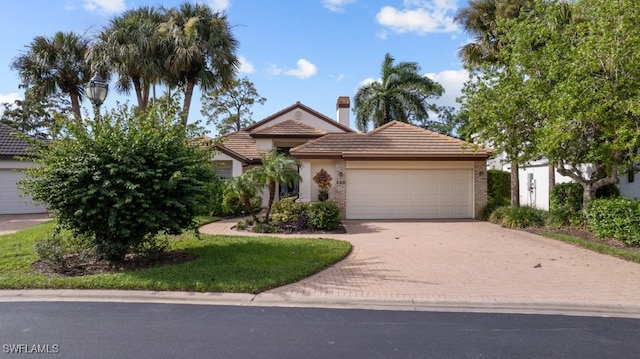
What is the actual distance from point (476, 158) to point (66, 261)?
46.1ft

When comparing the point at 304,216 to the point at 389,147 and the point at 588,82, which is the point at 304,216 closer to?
the point at 389,147

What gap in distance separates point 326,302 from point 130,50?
1604 cm

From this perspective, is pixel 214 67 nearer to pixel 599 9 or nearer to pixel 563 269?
pixel 599 9

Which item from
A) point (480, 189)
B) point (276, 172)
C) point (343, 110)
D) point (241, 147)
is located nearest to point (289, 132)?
point (241, 147)

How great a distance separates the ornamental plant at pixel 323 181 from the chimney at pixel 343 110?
34.0ft

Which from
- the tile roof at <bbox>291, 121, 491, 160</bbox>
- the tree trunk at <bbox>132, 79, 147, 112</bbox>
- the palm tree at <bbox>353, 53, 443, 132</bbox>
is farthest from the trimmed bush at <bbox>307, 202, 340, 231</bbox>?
the palm tree at <bbox>353, 53, 443, 132</bbox>

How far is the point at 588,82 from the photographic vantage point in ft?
32.4

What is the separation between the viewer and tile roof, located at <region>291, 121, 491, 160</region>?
50.3 ft

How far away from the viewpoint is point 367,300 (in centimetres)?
580

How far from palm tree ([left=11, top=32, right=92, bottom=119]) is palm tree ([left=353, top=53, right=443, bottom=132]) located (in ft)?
58.9

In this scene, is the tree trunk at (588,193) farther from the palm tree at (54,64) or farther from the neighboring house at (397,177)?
the palm tree at (54,64)

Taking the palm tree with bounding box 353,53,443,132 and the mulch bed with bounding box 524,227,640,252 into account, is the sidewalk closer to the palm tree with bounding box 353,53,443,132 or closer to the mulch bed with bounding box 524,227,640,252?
the mulch bed with bounding box 524,227,640,252

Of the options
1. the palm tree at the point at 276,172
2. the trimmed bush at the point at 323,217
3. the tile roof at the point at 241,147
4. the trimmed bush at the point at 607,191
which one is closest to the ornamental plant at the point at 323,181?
the trimmed bush at the point at 323,217

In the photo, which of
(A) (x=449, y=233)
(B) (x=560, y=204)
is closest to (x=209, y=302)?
(A) (x=449, y=233)
